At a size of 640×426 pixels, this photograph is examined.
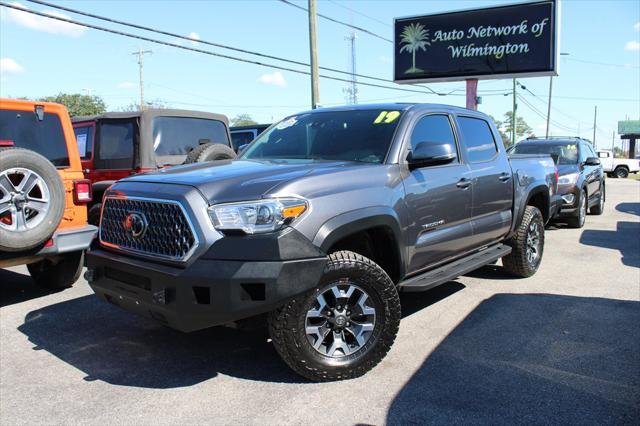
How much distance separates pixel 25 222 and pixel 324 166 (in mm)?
2870

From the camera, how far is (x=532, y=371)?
3678mm

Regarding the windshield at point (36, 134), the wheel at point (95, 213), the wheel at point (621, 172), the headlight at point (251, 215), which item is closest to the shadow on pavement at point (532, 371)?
the headlight at point (251, 215)

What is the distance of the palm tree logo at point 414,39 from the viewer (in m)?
22.0

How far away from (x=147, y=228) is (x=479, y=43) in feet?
66.5

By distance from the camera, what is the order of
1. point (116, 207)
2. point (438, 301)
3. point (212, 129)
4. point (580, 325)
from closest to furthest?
point (116, 207), point (580, 325), point (438, 301), point (212, 129)

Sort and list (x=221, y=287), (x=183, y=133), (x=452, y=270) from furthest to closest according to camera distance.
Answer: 1. (x=183, y=133)
2. (x=452, y=270)
3. (x=221, y=287)

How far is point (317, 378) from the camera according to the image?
351 centimetres

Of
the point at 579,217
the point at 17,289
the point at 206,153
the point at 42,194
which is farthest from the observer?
the point at 579,217

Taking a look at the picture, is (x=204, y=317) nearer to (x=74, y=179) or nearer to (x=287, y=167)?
(x=287, y=167)

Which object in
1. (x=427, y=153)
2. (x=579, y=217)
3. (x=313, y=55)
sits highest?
(x=313, y=55)

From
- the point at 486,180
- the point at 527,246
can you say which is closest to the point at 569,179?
the point at 527,246

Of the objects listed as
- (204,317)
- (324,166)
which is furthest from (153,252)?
(324,166)

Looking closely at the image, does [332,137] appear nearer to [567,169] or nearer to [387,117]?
[387,117]

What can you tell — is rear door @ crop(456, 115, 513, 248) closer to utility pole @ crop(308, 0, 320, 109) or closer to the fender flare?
the fender flare
